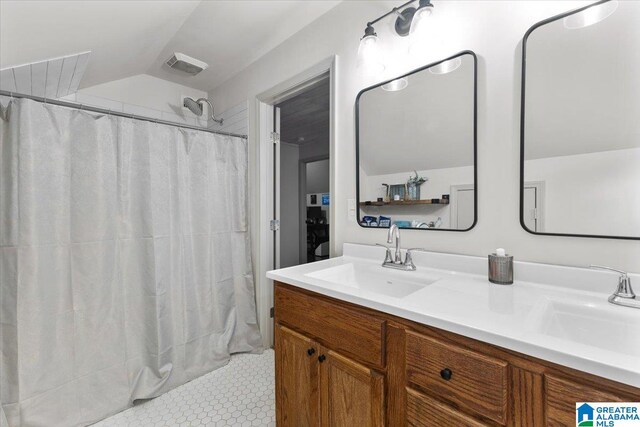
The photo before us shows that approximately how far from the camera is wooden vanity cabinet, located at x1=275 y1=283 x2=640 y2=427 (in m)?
0.58

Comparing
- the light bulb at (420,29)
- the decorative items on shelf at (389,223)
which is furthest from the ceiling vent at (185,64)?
the decorative items on shelf at (389,223)

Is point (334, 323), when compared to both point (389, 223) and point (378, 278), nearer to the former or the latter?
point (378, 278)

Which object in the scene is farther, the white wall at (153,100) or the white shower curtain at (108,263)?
the white wall at (153,100)

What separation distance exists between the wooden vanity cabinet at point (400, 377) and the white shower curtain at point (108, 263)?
99cm

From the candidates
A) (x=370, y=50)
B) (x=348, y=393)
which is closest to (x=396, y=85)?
(x=370, y=50)

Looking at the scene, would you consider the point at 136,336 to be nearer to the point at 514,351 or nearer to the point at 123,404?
the point at 123,404

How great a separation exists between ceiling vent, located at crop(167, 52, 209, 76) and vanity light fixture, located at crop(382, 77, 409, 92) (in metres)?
1.55

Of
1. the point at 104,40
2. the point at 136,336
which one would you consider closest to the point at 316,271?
the point at 136,336

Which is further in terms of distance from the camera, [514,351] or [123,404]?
[123,404]

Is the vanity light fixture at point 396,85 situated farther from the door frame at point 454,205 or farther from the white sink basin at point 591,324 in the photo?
the white sink basin at point 591,324

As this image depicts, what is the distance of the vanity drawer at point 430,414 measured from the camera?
691mm

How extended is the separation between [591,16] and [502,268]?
886 mm

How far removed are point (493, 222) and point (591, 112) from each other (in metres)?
0.46

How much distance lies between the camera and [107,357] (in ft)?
5.13
